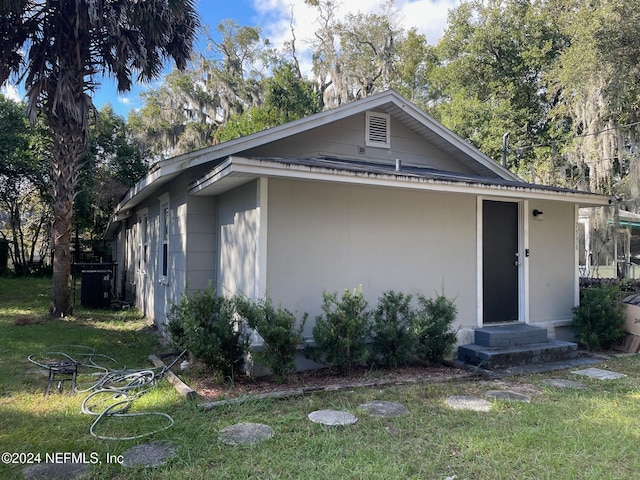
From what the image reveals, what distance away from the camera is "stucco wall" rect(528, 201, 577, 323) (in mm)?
7211

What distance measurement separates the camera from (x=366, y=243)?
6.02 meters

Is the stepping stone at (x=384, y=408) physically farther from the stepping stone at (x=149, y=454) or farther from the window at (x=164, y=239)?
the window at (x=164, y=239)

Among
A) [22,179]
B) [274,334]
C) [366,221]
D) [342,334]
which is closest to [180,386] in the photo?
[274,334]

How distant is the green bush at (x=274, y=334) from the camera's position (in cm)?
471

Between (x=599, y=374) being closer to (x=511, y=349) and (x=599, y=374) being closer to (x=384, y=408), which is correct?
(x=511, y=349)

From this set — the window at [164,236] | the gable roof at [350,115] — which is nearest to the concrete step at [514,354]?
the gable roof at [350,115]

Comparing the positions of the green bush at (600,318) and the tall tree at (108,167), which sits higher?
the tall tree at (108,167)

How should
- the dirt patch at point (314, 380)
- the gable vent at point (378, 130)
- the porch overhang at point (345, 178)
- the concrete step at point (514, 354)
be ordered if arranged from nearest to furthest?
1. the dirt patch at point (314, 380)
2. the porch overhang at point (345, 178)
3. the concrete step at point (514, 354)
4. the gable vent at point (378, 130)

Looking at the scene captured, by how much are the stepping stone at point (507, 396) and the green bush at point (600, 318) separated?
3101mm

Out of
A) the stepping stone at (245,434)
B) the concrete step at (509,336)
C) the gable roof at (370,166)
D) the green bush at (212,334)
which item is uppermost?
the gable roof at (370,166)

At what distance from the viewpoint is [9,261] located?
20406mm

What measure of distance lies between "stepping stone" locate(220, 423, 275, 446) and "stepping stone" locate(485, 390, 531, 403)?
97.1 inches

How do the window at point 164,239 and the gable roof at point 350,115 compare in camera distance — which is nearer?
the gable roof at point 350,115

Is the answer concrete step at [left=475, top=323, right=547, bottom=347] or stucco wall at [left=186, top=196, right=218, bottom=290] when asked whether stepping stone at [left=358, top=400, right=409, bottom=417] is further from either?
stucco wall at [left=186, top=196, right=218, bottom=290]
